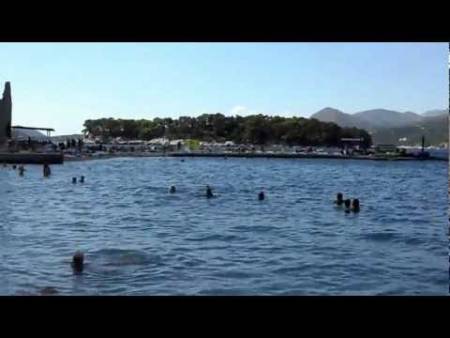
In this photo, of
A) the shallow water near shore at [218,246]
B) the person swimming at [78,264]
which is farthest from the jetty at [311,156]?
the person swimming at [78,264]

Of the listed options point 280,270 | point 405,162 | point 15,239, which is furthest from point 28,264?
point 405,162

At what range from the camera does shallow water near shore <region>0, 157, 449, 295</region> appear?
47.1 ft

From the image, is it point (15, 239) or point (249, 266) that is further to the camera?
point (15, 239)

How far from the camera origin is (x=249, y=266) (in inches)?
663

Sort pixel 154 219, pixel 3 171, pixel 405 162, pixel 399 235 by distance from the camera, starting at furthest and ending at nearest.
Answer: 1. pixel 405 162
2. pixel 3 171
3. pixel 154 219
4. pixel 399 235

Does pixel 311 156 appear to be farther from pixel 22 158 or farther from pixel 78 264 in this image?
pixel 78 264

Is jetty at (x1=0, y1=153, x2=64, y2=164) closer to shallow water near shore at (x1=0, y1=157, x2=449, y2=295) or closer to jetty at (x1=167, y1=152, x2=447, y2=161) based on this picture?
shallow water near shore at (x1=0, y1=157, x2=449, y2=295)

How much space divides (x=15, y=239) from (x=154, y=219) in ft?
29.5
